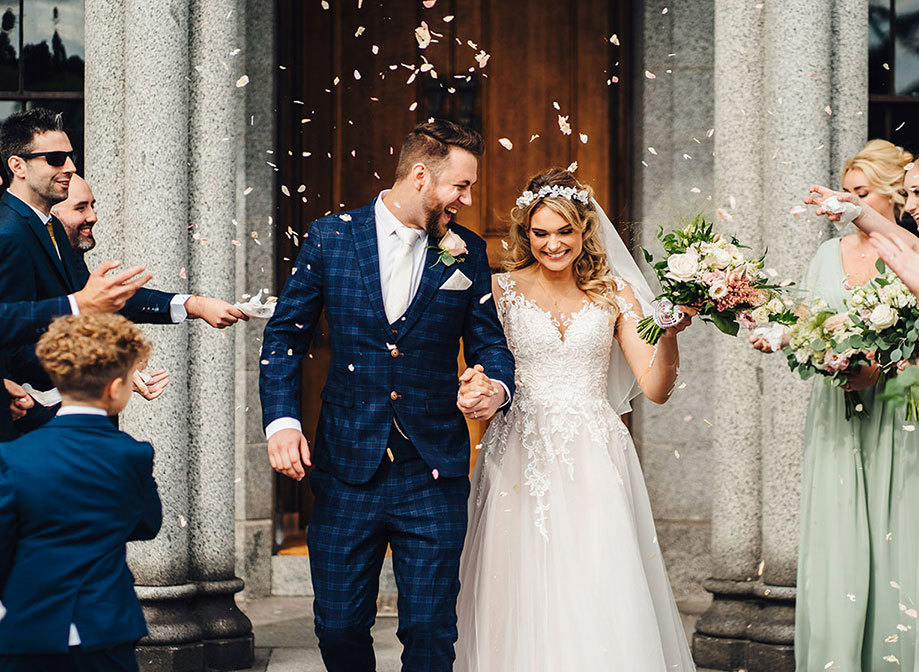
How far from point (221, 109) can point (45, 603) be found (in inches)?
119

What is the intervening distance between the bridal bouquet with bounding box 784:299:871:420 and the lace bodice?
697mm

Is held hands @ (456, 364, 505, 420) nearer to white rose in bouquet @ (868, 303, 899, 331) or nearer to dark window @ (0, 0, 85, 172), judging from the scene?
white rose in bouquet @ (868, 303, 899, 331)

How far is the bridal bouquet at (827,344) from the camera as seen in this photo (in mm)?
4418

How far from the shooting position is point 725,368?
5.60m

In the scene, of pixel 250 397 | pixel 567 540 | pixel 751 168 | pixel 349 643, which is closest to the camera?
pixel 349 643

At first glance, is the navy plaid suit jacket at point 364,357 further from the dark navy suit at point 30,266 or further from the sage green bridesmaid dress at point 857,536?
the sage green bridesmaid dress at point 857,536

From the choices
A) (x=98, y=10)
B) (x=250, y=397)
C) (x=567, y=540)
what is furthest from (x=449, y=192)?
(x=250, y=397)

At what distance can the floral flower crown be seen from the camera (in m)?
4.82

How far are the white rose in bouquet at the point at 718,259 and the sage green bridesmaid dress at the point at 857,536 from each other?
0.87m

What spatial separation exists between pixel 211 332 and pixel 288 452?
170cm

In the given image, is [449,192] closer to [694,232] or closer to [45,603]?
[694,232]

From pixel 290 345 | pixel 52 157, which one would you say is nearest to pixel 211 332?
pixel 290 345

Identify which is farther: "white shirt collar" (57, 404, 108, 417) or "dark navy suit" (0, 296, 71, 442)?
"dark navy suit" (0, 296, 71, 442)

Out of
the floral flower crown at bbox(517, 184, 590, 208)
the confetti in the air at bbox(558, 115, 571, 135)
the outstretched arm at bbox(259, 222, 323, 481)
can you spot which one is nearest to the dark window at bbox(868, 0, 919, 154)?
the confetti in the air at bbox(558, 115, 571, 135)
